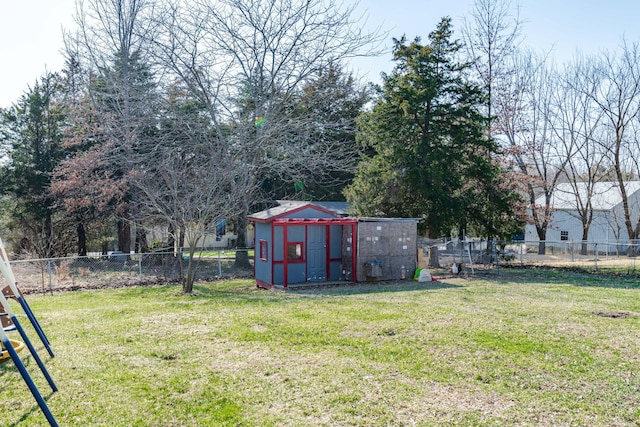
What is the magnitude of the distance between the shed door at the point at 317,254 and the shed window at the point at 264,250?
1220 mm

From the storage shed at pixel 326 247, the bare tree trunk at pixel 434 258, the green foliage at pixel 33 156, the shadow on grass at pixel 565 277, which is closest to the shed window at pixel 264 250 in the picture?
the storage shed at pixel 326 247

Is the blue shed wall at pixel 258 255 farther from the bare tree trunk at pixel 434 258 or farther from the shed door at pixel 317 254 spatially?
the bare tree trunk at pixel 434 258

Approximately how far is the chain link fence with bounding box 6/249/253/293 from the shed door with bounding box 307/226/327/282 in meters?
3.21

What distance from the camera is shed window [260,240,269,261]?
1460cm

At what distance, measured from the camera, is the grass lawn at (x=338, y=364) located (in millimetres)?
4910

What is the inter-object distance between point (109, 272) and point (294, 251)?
297 inches

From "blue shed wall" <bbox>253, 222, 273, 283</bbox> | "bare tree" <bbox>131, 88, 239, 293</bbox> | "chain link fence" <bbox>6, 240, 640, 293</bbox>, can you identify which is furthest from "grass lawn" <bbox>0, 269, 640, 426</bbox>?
"bare tree" <bbox>131, 88, 239, 293</bbox>

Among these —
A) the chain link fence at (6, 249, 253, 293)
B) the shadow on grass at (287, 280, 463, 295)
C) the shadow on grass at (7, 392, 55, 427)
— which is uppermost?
the chain link fence at (6, 249, 253, 293)

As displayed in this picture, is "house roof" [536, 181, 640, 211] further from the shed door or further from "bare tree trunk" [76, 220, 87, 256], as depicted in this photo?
"bare tree trunk" [76, 220, 87, 256]

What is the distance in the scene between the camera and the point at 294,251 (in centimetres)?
1468

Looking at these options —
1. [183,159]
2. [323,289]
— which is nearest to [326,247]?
[323,289]

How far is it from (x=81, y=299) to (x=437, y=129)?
13599 mm

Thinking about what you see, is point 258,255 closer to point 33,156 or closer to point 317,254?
point 317,254

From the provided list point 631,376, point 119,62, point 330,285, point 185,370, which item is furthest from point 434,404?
point 119,62
